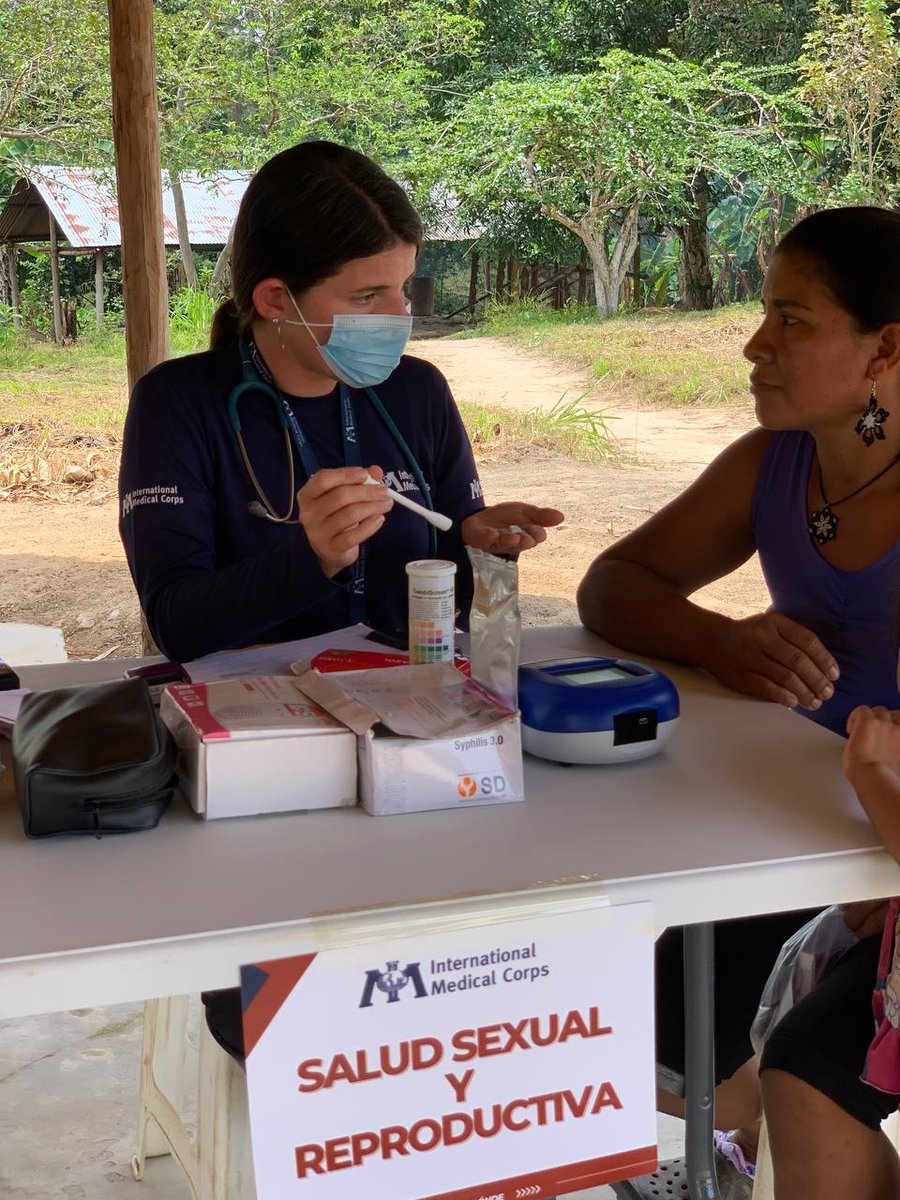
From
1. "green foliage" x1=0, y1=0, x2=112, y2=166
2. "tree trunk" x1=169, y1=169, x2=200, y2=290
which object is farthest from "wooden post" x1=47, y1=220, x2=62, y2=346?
"green foliage" x1=0, y1=0, x2=112, y2=166

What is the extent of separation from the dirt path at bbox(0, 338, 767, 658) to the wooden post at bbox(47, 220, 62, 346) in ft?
12.5

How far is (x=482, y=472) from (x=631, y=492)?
985mm

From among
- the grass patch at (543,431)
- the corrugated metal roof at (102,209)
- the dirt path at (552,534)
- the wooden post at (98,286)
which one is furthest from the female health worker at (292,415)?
the wooden post at (98,286)

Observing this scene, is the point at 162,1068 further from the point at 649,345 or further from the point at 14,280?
the point at 14,280

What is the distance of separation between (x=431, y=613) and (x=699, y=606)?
483 mm

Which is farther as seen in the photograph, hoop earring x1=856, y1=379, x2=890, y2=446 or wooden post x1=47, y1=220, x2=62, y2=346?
wooden post x1=47, y1=220, x2=62, y2=346

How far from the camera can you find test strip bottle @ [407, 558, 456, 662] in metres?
1.46

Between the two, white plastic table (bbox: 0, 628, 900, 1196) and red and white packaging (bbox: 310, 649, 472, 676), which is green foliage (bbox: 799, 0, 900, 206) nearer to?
red and white packaging (bbox: 310, 649, 472, 676)

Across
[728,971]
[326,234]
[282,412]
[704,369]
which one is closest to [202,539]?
[282,412]

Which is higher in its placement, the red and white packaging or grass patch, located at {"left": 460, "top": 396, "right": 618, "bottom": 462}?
the red and white packaging

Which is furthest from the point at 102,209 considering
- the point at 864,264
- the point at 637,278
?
the point at 864,264

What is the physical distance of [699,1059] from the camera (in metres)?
1.68

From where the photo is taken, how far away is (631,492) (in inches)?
332

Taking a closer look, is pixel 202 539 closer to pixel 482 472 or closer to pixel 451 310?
pixel 482 472
